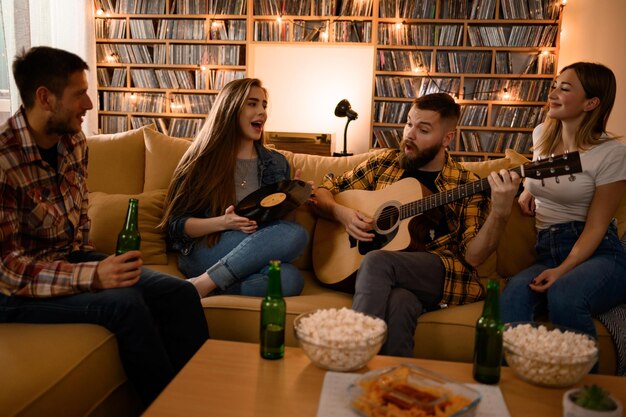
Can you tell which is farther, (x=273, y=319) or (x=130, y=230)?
(x=130, y=230)

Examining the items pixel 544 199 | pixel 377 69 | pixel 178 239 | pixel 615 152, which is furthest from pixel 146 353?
pixel 377 69

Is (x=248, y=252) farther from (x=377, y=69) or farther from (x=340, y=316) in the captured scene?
(x=377, y=69)

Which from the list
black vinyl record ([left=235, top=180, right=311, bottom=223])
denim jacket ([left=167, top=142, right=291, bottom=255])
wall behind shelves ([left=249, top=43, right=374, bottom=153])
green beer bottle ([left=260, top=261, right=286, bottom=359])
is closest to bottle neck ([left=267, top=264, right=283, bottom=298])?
green beer bottle ([left=260, top=261, right=286, bottom=359])

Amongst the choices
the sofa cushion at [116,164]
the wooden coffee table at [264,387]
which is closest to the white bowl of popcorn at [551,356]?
the wooden coffee table at [264,387]

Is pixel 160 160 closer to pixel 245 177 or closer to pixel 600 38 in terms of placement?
pixel 245 177

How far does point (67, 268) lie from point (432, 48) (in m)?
4.21

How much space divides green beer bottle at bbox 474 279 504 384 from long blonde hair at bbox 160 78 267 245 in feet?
3.71

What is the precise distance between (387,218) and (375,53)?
3357 mm

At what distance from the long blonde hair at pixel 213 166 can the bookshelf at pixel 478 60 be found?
3104 millimetres

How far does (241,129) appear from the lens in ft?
7.09

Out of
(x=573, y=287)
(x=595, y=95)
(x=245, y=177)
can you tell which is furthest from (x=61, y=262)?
(x=595, y=95)

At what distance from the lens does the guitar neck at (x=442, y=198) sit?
176 centimetres

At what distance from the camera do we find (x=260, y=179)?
216cm

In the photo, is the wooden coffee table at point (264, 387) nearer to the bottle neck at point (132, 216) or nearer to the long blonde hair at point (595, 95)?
the bottle neck at point (132, 216)
